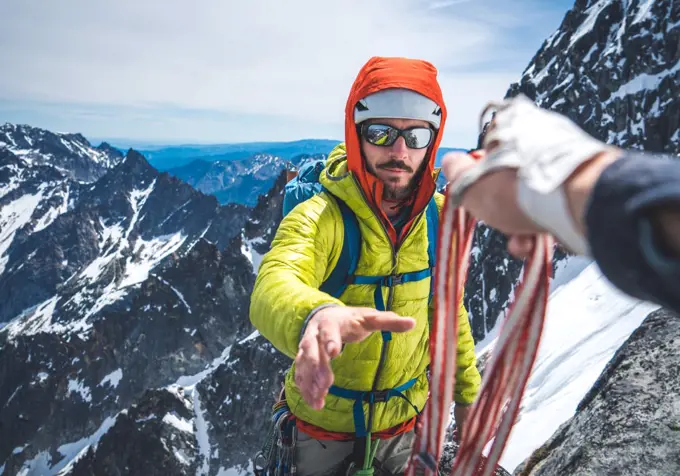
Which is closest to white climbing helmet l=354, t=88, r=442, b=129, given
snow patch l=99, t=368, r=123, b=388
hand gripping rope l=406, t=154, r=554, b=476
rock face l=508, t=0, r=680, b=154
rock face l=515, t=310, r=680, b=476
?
hand gripping rope l=406, t=154, r=554, b=476

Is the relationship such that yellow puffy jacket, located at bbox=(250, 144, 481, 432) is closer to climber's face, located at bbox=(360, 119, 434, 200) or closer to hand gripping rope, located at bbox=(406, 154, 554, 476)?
climber's face, located at bbox=(360, 119, 434, 200)

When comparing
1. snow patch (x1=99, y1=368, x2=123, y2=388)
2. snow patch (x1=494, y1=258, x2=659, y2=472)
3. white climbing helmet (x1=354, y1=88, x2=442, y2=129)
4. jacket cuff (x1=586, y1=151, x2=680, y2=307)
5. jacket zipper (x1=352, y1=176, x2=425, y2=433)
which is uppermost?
white climbing helmet (x1=354, y1=88, x2=442, y2=129)

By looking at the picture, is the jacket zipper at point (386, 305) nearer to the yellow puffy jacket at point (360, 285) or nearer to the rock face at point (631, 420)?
the yellow puffy jacket at point (360, 285)

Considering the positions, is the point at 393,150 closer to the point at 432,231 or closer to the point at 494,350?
the point at 432,231

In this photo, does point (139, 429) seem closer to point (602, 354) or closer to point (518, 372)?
point (602, 354)

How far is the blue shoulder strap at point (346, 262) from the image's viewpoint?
3.39 m

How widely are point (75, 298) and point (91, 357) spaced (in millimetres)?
57247

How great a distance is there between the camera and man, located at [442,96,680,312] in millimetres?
1039

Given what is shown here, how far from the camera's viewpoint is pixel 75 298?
17600 centimetres

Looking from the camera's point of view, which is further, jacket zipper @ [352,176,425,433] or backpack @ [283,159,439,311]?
jacket zipper @ [352,176,425,433]

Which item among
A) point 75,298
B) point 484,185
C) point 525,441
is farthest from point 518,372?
point 75,298

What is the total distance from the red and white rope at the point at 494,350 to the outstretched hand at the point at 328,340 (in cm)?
42

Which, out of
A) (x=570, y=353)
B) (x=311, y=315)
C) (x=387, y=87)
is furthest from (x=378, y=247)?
(x=570, y=353)

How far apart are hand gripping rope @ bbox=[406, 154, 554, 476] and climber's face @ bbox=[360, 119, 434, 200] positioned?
1620 mm
